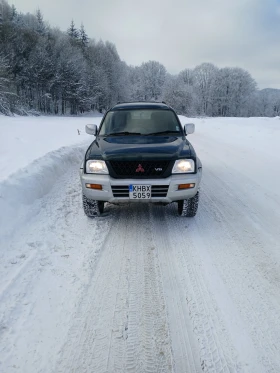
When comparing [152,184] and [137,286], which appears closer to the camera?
[137,286]

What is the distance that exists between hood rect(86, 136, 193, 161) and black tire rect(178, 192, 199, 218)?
26.7 inches

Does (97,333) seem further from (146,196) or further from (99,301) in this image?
(146,196)

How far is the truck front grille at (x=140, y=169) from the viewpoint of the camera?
3.60m

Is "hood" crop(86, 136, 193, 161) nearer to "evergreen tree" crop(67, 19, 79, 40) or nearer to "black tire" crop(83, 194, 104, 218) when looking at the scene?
"black tire" crop(83, 194, 104, 218)

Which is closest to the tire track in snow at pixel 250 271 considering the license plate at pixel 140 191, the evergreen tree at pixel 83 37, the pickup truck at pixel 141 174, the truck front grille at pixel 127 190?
the pickup truck at pixel 141 174

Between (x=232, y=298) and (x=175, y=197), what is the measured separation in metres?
1.53

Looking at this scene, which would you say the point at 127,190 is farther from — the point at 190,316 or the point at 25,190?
the point at 25,190

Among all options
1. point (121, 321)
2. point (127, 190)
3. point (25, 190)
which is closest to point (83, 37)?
point (25, 190)

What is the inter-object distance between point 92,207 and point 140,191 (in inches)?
34.7

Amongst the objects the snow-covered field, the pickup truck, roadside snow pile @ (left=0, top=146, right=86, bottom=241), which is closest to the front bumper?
the pickup truck

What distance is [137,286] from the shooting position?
8.59ft

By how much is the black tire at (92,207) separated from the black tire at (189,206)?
1.25 meters

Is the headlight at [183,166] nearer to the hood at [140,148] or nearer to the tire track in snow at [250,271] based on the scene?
the hood at [140,148]

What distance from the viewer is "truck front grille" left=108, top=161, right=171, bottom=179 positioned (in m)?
3.60
